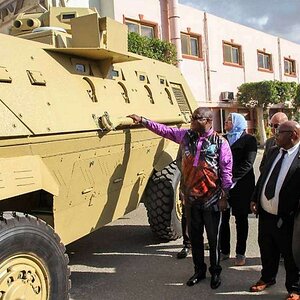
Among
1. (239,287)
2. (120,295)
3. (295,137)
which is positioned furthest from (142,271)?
(295,137)

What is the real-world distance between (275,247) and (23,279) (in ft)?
7.27

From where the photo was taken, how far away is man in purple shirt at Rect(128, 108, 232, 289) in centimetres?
433

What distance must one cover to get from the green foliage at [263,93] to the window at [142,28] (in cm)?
586

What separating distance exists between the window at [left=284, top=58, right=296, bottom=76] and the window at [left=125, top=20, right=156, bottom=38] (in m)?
11.2

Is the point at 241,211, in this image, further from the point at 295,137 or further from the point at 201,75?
the point at 201,75

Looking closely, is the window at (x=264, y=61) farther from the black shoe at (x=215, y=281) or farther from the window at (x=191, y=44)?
the black shoe at (x=215, y=281)

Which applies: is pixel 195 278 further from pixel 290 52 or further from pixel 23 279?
pixel 290 52

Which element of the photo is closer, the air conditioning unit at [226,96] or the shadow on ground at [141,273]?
the shadow on ground at [141,273]

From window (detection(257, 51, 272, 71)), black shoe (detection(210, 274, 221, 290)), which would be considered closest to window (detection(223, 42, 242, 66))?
window (detection(257, 51, 272, 71))

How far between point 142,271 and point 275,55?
21.4 m

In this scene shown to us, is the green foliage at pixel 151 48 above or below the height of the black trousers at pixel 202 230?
above

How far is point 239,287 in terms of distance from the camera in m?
4.45

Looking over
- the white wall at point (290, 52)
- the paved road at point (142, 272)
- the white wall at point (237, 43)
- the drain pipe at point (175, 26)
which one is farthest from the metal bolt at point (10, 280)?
the white wall at point (290, 52)

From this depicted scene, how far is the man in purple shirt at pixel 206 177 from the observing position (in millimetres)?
4332
